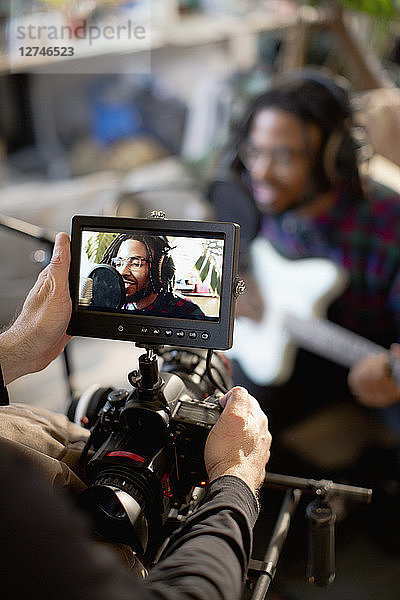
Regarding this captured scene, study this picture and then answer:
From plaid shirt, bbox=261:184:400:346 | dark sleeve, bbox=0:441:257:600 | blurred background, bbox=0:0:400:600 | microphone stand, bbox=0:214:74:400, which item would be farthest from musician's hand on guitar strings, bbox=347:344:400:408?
dark sleeve, bbox=0:441:257:600

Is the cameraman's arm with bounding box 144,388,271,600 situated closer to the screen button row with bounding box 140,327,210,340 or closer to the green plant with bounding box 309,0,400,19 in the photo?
the screen button row with bounding box 140,327,210,340

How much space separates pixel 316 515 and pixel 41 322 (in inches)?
15.8

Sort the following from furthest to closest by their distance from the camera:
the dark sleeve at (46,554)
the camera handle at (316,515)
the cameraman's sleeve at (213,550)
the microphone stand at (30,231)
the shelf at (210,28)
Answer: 1. the shelf at (210,28)
2. the microphone stand at (30,231)
3. the camera handle at (316,515)
4. the cameraman's sleeve at (213,550)
5. the dark sleeve at (46,554)

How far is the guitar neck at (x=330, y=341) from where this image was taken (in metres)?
1.46

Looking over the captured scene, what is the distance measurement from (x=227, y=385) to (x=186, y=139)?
2.07 meters

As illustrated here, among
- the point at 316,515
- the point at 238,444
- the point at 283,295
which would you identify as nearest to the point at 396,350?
the point at 283,295

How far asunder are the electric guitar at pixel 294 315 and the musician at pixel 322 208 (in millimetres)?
25

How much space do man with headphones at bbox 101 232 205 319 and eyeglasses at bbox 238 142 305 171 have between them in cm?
95

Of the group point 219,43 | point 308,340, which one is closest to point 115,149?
point 219,43

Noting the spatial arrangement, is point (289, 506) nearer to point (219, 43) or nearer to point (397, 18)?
point (397, 18)

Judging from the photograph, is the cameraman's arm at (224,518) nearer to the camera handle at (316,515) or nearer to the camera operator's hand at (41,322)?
the camera handle at (316,515)

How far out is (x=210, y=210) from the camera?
53.9 inches

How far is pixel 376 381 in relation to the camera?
1381 millimetres

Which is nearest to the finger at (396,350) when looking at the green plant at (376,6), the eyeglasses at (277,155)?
the eyeglasses at (277,155)
